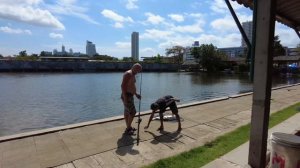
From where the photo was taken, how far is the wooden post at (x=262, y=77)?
11.5ft

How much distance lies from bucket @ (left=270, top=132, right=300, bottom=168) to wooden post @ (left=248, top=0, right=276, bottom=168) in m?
0.24

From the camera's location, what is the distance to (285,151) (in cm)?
338

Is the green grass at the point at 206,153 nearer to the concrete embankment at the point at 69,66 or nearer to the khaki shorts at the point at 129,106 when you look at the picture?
the khaki shorts at the point at 129,106

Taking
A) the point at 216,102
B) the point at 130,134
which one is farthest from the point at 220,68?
the point at 130,134

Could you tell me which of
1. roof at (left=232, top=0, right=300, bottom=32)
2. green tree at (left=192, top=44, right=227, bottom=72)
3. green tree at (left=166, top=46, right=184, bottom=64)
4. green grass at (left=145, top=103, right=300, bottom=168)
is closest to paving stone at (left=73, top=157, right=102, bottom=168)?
green grass at (left=145, top=103, right=300, bottom=168)

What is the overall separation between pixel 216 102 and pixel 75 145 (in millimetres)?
8097

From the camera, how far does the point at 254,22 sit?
3.64 meters

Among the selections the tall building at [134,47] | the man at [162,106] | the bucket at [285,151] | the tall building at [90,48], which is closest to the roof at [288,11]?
the bucket at [285,151]

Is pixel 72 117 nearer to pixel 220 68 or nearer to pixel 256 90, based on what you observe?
pixel 256 90

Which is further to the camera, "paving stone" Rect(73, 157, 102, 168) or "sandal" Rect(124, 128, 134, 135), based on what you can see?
"sandal" Rect(124, 128, 134, 135)

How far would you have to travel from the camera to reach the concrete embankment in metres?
77.4

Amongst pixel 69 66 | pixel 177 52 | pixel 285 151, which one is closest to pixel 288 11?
pixel 285 151

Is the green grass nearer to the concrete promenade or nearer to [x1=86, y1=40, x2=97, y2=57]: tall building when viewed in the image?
the concrete promenade

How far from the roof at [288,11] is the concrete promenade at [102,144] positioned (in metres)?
2.56
